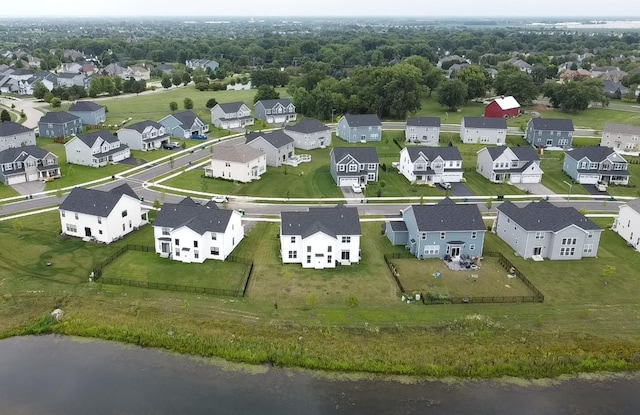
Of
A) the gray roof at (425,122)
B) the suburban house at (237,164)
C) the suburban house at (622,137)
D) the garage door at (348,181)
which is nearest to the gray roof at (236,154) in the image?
the suburban house at (237,164)

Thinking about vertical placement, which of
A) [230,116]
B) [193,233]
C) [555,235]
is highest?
[230,116]

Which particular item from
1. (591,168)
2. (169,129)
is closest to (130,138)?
(169,129)

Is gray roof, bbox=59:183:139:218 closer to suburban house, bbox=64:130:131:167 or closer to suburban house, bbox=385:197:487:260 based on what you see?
suburban house, bbox=64:130:131:167

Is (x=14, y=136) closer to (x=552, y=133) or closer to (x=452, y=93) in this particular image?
(x=452, y=93)

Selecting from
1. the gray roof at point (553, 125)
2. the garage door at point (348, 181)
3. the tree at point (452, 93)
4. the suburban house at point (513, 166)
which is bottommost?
the garage door at point (348, 181)

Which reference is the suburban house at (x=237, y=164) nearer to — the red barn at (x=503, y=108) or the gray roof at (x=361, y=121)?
the gray roof at (x=361, y=121)

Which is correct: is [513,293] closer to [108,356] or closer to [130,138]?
[108,356]

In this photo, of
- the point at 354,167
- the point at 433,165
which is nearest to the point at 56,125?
the point at 354,167
